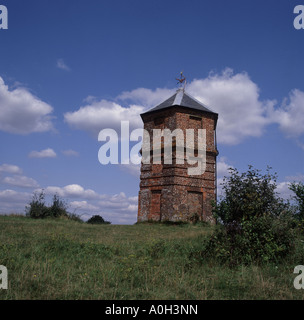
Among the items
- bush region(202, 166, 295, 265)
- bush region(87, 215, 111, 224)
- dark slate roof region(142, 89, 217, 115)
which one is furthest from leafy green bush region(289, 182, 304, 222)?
bush region(87, 215, 111, 224)

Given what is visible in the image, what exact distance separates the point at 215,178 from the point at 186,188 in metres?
2.75

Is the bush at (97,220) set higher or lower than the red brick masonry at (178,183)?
lower

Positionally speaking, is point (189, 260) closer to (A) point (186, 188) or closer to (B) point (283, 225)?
(B) point (283, 225)

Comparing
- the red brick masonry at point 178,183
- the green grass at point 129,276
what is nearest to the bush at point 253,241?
the green grass at point 129,276

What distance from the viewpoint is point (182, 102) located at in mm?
19734

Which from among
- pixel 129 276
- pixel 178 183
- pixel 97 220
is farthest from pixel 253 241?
pixel 97 220

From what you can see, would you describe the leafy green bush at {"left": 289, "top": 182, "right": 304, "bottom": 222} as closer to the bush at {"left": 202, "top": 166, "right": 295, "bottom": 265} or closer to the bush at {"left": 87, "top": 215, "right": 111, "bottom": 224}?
the bush at {"left": 202, "top": 166, "right": 295, "bottom": 265}

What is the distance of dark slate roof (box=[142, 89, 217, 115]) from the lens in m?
19.4

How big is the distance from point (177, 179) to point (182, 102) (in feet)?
19.2

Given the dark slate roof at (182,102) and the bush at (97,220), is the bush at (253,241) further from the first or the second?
the bush at (97,220)

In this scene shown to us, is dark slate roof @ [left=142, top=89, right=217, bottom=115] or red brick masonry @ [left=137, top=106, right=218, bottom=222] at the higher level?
dark slate roof @ [left=142, top=89, right=217, bottom=115]

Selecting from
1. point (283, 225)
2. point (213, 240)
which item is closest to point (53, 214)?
point (213, 240)

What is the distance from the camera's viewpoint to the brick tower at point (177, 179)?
17.7 m
